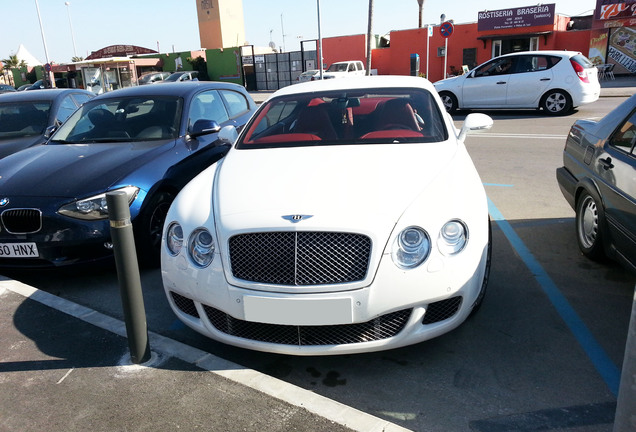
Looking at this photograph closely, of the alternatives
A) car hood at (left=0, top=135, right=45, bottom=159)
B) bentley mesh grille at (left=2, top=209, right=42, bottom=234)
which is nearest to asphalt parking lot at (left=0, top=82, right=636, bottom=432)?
bentley mesh grille at (left=2, top=209, right=42, bottom=234)

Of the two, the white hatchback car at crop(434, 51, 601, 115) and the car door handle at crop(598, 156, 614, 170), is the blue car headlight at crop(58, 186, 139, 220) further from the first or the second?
the white hatchback car at crop(434, 51, 601, 115)

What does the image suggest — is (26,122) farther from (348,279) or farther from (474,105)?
(474,105)

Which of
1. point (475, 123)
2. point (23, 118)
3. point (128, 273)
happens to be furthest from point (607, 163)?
point (23, 118)

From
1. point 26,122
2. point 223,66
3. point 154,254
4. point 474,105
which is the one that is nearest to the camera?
point 154,254

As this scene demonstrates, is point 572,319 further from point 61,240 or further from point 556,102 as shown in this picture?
point 556,102

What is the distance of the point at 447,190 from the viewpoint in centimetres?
297

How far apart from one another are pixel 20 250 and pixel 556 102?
12.8m

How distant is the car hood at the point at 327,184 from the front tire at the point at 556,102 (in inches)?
423

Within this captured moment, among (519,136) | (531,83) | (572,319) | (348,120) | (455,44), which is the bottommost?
(519,136)

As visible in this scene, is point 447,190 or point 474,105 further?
point 474,105

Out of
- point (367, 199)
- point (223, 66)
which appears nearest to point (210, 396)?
point (367, 199)

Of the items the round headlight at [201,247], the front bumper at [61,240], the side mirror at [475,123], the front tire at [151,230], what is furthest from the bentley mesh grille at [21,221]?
the side mirror at [475,123]

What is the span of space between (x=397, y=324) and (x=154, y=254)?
246cm

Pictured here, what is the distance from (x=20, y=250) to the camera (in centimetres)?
397
